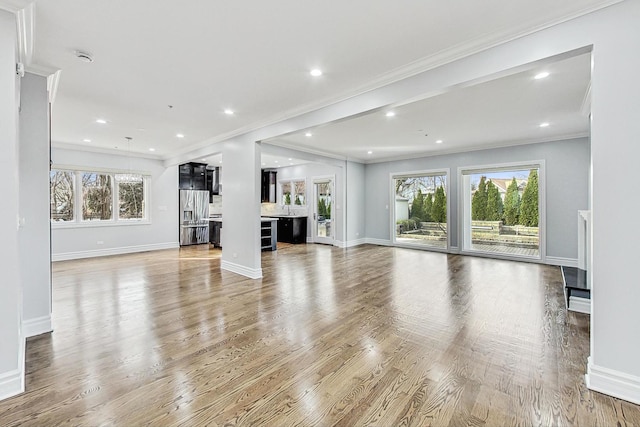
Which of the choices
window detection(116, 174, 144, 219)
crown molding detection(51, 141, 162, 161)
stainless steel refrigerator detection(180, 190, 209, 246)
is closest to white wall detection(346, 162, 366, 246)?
stainless steel refrigerator detection(180, 190, 209, 246)

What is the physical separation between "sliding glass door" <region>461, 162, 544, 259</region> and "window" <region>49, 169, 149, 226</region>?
8.52m

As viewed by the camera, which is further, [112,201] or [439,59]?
[112,201]

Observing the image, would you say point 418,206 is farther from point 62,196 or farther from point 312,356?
point 62,196

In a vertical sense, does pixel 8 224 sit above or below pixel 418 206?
below

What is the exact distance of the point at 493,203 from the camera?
716 centimetres

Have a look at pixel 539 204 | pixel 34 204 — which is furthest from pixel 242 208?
pixel 539 204

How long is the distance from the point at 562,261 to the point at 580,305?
10.6 feet

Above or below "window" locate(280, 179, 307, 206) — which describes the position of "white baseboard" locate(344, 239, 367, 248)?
below

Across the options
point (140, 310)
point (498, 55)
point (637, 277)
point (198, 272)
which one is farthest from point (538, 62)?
point (198, 272)

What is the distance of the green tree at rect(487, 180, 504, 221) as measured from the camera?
23.2ft

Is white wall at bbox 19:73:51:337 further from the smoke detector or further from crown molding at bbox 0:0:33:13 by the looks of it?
crown molding at bbox 0:0:33:13

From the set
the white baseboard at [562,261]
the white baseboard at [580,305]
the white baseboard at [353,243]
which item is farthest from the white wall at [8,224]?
the white baseboard at [562,261]

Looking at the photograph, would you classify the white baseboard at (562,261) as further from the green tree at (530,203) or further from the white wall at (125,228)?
the white wall at (125,228)

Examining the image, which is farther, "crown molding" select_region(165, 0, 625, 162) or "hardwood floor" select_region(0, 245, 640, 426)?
"crown molding" select_region(165, 0, 625, 162)
